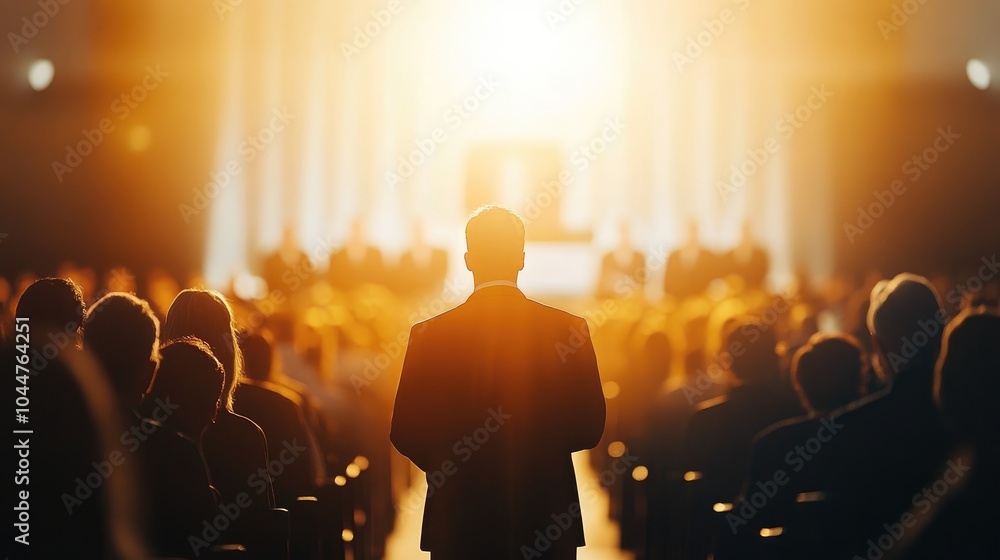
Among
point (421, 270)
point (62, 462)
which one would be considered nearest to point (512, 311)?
point (62, 462)

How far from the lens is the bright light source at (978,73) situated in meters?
11.0

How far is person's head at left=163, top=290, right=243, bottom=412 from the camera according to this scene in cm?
313

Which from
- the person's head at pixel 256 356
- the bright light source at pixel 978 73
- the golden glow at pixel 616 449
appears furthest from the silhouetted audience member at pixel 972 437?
the bright light source at pixel 978 73

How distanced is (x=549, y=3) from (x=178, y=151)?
197 inches

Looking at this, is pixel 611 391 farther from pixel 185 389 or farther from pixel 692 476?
pixel 185 389

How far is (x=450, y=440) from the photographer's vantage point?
2.74 metres

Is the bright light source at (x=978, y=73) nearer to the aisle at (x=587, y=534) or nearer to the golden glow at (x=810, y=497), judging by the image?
the aisle at (x=587, y=534)

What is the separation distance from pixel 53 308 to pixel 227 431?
0.56 m

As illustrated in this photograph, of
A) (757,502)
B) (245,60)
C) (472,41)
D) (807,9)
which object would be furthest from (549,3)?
(757,502)

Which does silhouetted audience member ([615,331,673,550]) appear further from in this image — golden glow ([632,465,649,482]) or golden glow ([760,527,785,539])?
golden glow ([760,527,785,539])

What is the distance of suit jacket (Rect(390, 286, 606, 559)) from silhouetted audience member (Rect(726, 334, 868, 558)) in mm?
944

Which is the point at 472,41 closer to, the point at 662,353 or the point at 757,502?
the point at 662,353

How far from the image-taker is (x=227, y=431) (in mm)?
3123

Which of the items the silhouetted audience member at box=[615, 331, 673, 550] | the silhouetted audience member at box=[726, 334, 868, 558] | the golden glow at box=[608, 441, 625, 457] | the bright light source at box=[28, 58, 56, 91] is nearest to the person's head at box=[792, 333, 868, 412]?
the silhouetted audience member at box=[726, 334, 868, 558]
